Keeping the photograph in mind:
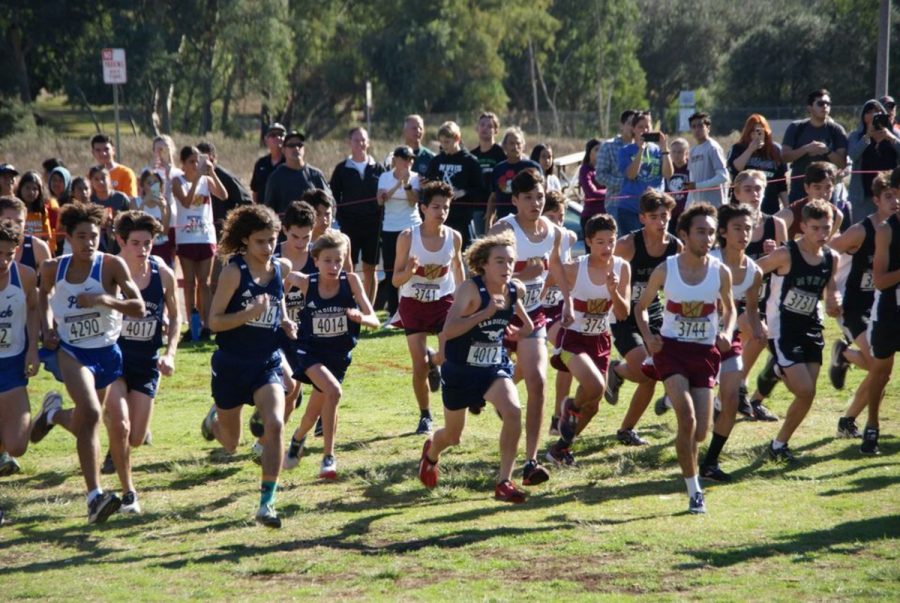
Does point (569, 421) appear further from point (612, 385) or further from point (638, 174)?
point (638, 174)

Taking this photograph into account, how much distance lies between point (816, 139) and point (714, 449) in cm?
745

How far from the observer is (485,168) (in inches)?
572

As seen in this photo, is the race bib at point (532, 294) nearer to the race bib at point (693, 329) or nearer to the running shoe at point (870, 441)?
the race bib at point (693, 329)

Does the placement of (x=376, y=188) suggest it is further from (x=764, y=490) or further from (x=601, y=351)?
(x=764, y=490)

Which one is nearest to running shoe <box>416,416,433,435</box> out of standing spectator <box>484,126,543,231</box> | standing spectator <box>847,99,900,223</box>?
standing spectator <box>484,126,543,231</box>

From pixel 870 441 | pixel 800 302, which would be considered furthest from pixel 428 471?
pixel 870 441

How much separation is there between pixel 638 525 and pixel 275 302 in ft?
8.57

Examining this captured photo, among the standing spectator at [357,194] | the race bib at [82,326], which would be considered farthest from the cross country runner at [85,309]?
the standing spectator at [357,194]

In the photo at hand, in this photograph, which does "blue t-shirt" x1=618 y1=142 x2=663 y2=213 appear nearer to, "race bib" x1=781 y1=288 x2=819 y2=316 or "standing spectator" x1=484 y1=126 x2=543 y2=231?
"standing spectator" x1=484 y1=126 x2=543 y2=231

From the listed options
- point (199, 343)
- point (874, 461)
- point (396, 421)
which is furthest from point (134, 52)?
point (874, 461)

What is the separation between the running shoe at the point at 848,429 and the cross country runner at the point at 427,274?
126 inches

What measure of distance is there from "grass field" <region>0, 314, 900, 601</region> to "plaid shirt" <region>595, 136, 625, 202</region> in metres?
4.80

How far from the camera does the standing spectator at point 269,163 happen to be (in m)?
14.8

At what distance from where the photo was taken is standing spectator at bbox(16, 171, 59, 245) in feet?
42.4
